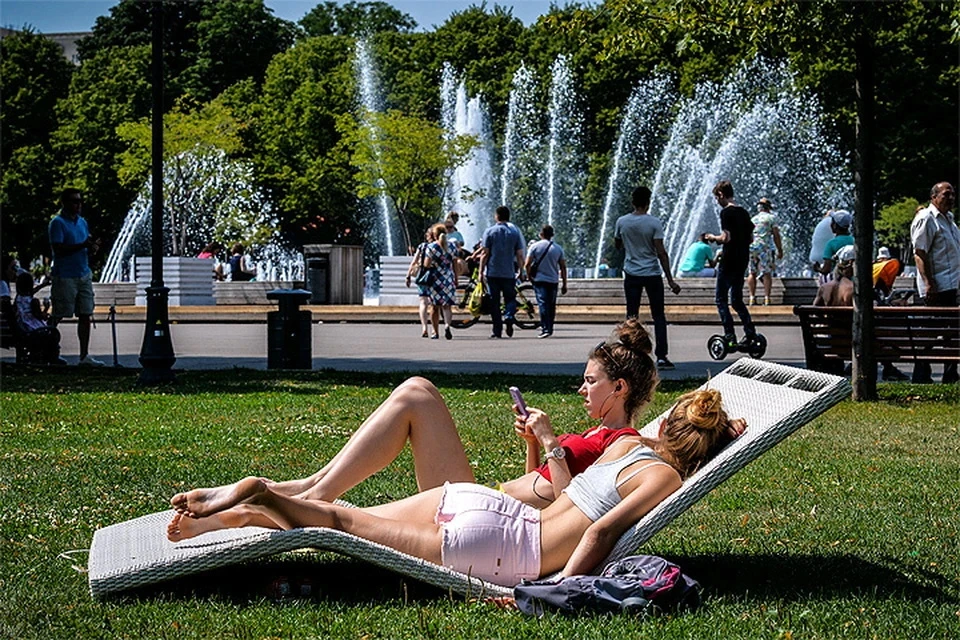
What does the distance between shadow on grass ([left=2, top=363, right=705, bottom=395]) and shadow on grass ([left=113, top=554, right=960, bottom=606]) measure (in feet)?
23.1

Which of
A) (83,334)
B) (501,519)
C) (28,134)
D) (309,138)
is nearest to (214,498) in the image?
(501,519)

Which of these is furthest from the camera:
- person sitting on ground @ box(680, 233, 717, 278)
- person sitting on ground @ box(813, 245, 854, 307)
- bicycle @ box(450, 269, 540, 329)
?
person sitting on ground @ box(680, 233, 717, 278)

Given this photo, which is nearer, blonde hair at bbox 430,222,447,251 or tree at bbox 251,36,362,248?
blonde hair at bbox 430,222,447,251

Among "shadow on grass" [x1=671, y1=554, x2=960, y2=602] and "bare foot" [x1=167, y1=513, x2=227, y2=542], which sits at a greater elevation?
"bare foot" [x1=167, y1=513, x2=227, y2=542]

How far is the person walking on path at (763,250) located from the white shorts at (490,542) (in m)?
20.4

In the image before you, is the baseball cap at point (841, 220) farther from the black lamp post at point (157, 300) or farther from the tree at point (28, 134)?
the tree at point (28, 134)

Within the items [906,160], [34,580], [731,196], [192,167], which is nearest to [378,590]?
[34,580]

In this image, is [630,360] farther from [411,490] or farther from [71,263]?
[71,263]

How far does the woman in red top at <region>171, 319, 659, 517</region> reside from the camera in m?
5.50

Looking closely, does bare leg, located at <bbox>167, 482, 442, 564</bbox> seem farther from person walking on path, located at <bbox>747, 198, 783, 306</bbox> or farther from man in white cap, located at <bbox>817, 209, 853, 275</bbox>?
person walking on path, located at <bbox>747, 198, 783, 306</bbox>

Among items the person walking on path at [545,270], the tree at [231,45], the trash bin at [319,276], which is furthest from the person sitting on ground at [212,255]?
the tree at [231,45]

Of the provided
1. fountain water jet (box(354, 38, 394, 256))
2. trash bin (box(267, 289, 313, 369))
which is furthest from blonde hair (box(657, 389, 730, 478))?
fountain water jet (box(354, 38, 394, 256))

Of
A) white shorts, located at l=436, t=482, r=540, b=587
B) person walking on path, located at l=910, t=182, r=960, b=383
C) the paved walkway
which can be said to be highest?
person walking on path, located at l=910, t=182, r=960, b=383

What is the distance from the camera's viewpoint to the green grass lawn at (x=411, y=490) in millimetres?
4840
